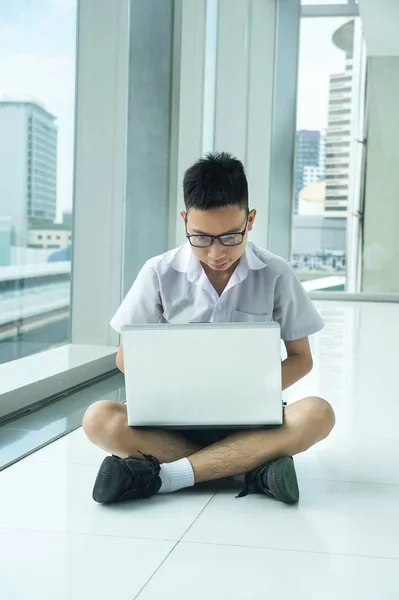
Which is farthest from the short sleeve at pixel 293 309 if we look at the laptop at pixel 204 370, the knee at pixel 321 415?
the laptop at pixel 204 370

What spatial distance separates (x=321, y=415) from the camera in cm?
200

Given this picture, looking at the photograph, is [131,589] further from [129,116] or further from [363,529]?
[129,116]

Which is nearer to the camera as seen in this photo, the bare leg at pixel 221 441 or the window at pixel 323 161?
the bare leg at pixel 221 441

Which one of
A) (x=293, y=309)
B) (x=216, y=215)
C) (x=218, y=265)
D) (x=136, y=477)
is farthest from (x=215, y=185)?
(x=136, y=477)

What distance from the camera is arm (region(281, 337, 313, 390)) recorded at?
6.88 ft

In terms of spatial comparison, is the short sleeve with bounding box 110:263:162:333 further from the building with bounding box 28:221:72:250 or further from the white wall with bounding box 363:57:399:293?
the white wall with bounding box 363:57:399:293

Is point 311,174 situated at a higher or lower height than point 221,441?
higher

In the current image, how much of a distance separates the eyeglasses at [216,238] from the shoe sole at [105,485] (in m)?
0.51

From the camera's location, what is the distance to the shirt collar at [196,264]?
2014 millimetres

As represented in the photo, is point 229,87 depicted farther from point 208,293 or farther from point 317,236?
point 208,293

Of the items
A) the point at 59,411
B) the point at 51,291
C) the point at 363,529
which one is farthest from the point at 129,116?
the point at 363,529

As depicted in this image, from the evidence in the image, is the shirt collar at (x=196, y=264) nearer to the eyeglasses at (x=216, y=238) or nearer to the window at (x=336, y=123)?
the eyeglasses at (x=216, y=238)

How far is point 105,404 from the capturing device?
6.54ft

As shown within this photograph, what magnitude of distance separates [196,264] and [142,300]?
0.54 feet
